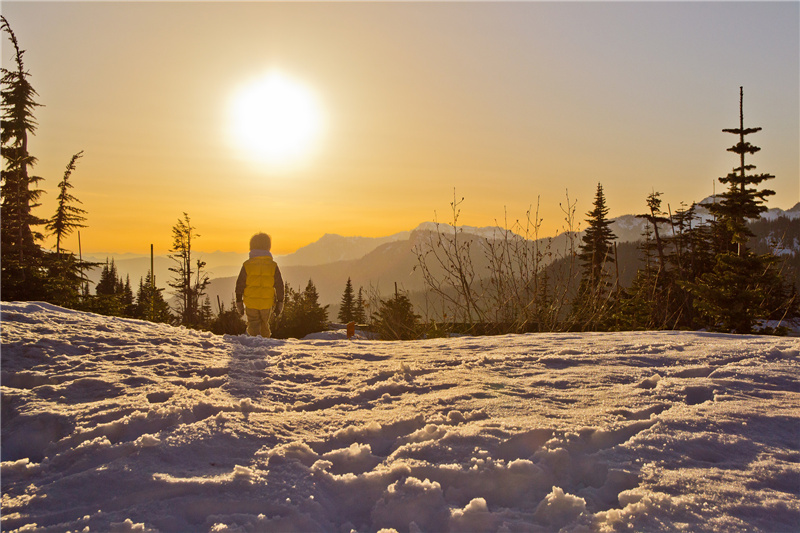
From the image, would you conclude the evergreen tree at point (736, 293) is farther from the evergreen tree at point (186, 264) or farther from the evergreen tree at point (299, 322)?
the evergreen tree at point (186, 264)

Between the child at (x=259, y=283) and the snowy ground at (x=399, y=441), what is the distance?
4.22m

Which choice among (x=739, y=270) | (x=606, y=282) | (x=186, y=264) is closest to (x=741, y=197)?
(x=739, y=270)

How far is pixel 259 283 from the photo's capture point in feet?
26.7

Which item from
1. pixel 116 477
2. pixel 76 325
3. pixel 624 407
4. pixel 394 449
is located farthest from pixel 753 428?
pixel 76 325

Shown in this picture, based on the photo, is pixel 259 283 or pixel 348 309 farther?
pixel 348 309

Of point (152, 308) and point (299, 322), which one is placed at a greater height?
point (152, 308)

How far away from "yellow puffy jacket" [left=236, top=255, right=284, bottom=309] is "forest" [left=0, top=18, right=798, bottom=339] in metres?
2.28

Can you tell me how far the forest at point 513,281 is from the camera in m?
Result: 8.19

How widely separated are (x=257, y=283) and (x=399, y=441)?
6.38 m

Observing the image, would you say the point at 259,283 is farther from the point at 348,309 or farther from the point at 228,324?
the point at 348,309

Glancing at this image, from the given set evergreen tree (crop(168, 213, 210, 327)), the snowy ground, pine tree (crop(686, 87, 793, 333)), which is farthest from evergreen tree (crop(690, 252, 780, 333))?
evergreen tree (crop(168, 213, 210, 327))

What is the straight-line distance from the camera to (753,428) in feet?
7.64

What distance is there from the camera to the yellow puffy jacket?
809 centimetres

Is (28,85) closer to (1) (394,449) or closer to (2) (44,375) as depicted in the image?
(2) (44,375)
